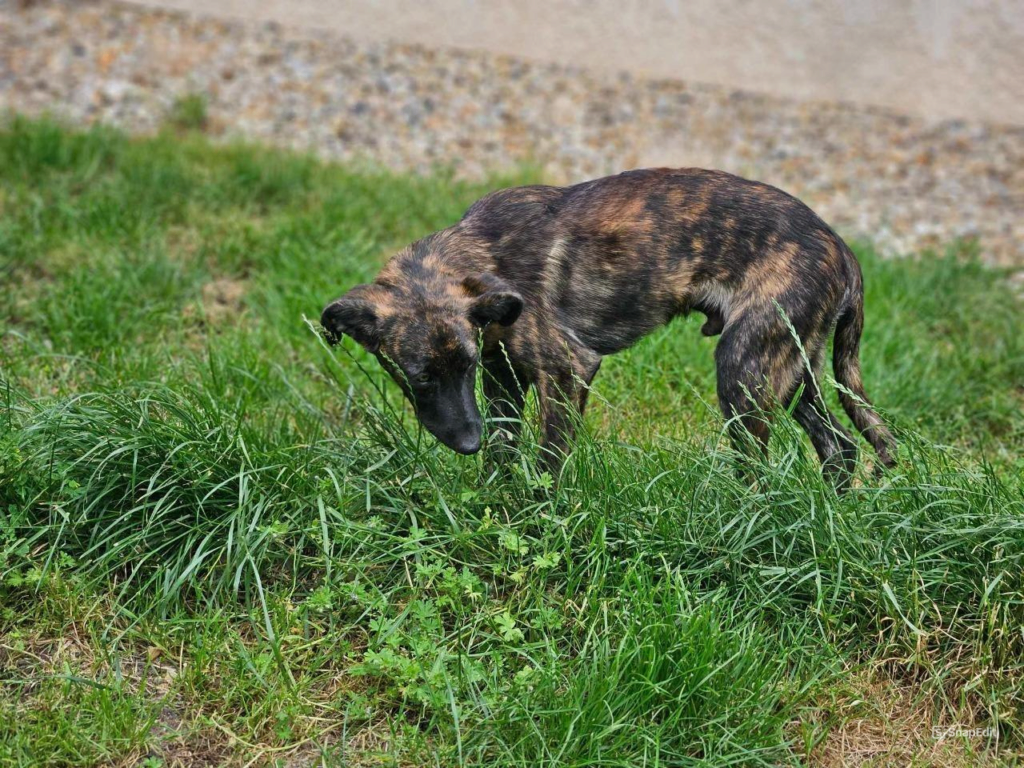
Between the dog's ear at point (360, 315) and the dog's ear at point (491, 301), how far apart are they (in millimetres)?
332

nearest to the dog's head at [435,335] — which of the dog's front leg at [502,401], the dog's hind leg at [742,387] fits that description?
the dog's front leg at [502,401]

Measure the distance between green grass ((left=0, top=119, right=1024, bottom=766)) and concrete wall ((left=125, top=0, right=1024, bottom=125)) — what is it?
6038 millimetres

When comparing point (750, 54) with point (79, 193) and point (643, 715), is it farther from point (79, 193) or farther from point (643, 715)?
point (643, 715)

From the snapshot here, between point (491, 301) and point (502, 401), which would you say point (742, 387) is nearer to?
point (491, 301)

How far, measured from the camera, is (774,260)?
13.3 ft

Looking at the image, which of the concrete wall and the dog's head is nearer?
the dog's head

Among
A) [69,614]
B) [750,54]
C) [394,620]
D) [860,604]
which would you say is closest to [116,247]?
[69,614]

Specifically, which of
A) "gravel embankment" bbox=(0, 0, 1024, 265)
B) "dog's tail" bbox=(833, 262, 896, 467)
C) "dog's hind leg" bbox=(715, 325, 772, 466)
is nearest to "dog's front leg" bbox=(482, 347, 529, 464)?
"dog's hind leg" bbox=(715, 325, 772, 466)

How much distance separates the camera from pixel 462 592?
12.5ft

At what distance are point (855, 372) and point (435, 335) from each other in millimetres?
1800

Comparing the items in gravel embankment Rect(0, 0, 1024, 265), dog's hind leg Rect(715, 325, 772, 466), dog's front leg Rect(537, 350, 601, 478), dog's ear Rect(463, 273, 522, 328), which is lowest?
gravel embankment Rect(0, 0, 1024, 265)

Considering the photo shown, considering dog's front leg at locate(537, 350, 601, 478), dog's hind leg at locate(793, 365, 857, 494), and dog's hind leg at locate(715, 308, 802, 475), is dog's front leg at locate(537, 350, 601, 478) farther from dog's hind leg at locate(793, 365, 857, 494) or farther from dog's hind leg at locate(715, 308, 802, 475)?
dog's hind leg at locate(793, 365, 857, 494)

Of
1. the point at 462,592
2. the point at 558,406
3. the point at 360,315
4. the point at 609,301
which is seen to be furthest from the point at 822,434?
the point at 360,315

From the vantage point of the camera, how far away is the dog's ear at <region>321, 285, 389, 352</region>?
13.0 ft
